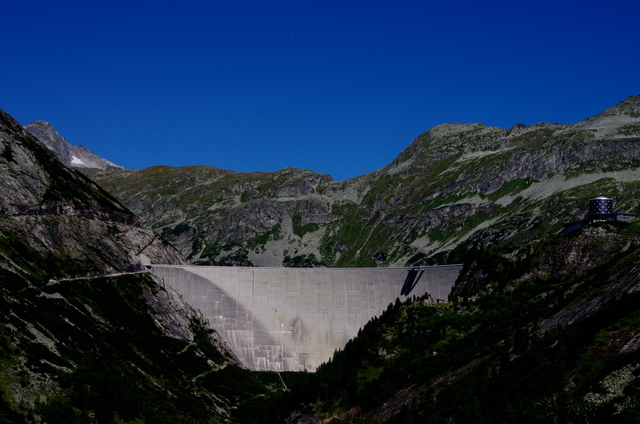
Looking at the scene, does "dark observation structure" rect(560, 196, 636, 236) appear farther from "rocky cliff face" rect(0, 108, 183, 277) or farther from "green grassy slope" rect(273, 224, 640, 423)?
"rocky cliff face" rect(0, 108, 183, 277)

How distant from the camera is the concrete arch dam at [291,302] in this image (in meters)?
127

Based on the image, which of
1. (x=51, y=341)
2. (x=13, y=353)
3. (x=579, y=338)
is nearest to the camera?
(x=579, y=338)

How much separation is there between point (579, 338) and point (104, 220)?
345ft

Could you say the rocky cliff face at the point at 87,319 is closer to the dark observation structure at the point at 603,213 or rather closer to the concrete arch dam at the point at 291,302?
the concrete arch dam at the point at 291,302

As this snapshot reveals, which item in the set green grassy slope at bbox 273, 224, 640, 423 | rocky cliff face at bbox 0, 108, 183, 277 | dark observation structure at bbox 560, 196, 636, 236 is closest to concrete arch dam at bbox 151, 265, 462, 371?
green grassy slope at bbox 273, 224, 640, 423

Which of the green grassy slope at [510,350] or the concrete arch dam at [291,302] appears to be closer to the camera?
the green grassy slope at [510,350]

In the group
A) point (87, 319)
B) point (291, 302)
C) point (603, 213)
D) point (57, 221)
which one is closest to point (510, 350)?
point (603, 213)

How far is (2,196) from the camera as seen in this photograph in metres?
120

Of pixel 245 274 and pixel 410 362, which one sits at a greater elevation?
pixel 245 274

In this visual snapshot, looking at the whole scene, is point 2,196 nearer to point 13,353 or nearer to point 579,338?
point 13,353

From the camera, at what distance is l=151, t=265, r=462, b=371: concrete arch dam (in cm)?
12712

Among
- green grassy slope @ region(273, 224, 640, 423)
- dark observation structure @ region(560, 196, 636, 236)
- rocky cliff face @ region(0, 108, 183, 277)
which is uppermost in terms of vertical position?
rocky cliff face @ region(0, 108, 183, 277)

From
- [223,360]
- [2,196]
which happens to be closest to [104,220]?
[2,196]

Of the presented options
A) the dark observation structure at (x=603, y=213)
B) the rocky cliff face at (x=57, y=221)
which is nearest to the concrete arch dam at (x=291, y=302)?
the rocky cliff face at (x=57, y=221)
